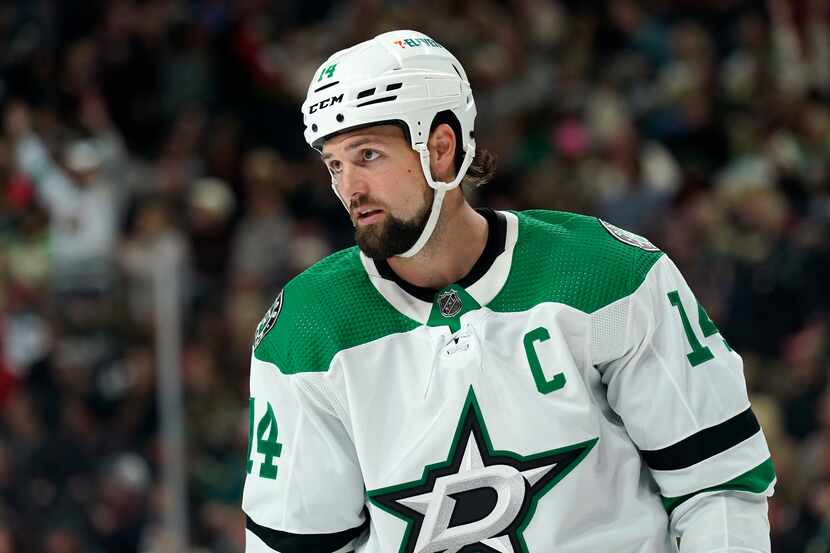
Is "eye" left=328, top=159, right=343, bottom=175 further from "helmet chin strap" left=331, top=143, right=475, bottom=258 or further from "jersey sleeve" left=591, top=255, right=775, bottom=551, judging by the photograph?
"jersey sleeve" left=591, top=255, right=775, bottom=551

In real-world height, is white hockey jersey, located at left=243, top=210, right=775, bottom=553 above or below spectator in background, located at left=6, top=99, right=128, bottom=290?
below

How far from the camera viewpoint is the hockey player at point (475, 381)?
93.7 inches

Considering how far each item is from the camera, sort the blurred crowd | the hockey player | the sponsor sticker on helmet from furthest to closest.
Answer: the blurred crowd
the sponsor sticker on helmet
the hockey player

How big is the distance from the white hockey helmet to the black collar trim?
7cm

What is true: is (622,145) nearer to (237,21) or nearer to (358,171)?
(237,21)

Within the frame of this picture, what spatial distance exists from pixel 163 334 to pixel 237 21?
3.34 meters

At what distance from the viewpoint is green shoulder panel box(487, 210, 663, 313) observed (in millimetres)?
2393

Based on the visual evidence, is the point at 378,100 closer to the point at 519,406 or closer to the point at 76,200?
the point at 519,406

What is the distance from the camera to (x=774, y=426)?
504cm

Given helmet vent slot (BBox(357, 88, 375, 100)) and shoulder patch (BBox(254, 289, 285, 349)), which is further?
shoulder patch (BBox(254, 289, 285, 349))

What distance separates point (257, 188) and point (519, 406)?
171 inches

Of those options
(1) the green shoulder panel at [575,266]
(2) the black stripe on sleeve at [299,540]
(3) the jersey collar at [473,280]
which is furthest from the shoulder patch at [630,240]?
(2) the black stripe on sleeve at [299,540]

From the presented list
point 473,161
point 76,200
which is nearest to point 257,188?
point 76,200

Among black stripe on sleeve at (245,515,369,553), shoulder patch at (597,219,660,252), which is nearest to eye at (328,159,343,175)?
shoulder patch at (597,219,660,252)
